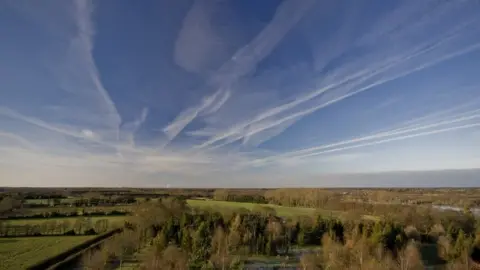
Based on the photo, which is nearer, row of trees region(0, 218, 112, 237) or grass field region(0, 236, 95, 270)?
grass field region(0, 236, 95, 270)

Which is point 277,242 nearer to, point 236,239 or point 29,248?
point 236,239

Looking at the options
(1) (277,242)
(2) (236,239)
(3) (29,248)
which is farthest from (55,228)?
(1) (277,242)

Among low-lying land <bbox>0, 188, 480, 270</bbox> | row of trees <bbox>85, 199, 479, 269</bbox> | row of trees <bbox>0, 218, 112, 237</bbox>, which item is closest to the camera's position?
row of trees <bbox>85, 199, 479, 269</bbox>

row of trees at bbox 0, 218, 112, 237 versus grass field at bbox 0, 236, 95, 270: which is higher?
row of trees at bbox 0, 218, 112, 237

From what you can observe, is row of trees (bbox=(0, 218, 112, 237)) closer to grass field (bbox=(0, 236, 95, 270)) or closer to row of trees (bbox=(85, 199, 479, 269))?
grass field (bbox=(0, 236, 95, 270))

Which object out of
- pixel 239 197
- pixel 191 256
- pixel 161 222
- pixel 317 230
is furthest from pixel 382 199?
pixel 191 256

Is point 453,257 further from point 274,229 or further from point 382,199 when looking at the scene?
point 382,199

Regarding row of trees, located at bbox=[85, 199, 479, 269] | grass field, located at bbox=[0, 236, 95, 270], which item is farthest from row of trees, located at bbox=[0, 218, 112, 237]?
row of trees, located at bbox=[85, 199, 479, 269]

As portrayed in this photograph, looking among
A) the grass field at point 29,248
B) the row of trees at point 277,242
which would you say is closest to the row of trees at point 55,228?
the grass field at point 29,248
